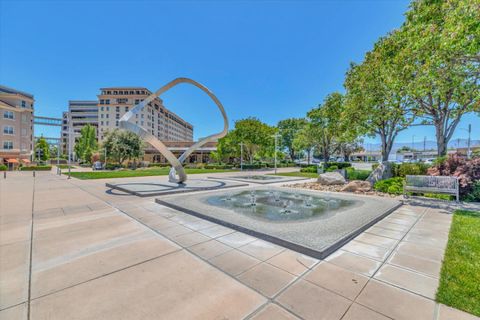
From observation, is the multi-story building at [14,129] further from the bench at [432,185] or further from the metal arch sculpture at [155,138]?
the bench at [432,185]

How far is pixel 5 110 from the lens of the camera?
39906 mm

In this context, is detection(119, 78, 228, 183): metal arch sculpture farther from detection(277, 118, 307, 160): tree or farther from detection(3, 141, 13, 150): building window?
detection(3, 141, 13, 150): building window

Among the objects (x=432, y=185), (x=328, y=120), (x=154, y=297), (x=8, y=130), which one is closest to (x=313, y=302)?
(x=154, y=297)

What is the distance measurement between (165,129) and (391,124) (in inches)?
3262

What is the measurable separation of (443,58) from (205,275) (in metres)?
11.8

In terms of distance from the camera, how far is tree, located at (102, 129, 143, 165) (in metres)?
36.7

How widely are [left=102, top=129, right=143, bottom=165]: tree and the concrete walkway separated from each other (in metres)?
34.8

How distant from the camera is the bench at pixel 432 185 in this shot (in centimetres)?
902

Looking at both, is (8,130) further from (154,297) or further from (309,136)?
(154,297)

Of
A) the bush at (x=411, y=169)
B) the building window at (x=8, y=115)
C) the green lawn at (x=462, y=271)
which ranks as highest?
the building window at (x=8, y=115)

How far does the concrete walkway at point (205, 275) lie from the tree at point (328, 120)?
16.2 m

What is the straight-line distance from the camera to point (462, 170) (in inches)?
394

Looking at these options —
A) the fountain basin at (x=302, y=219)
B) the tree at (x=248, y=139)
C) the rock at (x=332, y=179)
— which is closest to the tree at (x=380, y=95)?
the rock at (x=332, y=179)

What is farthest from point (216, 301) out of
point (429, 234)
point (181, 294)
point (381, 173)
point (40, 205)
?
point (381, 173)
